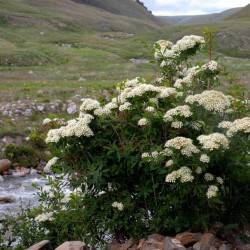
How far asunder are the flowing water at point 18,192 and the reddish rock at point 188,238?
24.4ft

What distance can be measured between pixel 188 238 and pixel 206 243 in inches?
13.6

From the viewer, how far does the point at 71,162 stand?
33.8 ft

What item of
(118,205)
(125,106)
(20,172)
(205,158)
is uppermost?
(125,106)

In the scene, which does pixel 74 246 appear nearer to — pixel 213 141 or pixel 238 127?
pixel 213 141

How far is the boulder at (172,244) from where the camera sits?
9347 mm

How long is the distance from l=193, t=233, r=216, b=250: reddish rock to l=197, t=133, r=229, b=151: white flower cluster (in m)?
1.50

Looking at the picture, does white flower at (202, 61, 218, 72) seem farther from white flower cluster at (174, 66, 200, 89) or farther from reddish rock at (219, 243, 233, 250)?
reddish rock at (219, 243, 233, 250)

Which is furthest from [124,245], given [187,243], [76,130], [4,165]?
[4,165]

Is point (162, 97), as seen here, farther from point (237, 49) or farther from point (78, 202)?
point (237, 49)

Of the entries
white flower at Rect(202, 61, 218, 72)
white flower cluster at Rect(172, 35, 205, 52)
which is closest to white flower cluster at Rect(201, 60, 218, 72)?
white flower at Rect(202, 61, 218, 72)

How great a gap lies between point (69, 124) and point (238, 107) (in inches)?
116

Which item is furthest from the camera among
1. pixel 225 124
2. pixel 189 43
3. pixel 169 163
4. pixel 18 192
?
pixel 18 192

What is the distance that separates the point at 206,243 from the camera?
955 centimetres

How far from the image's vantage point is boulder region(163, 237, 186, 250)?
9347 millimetres
